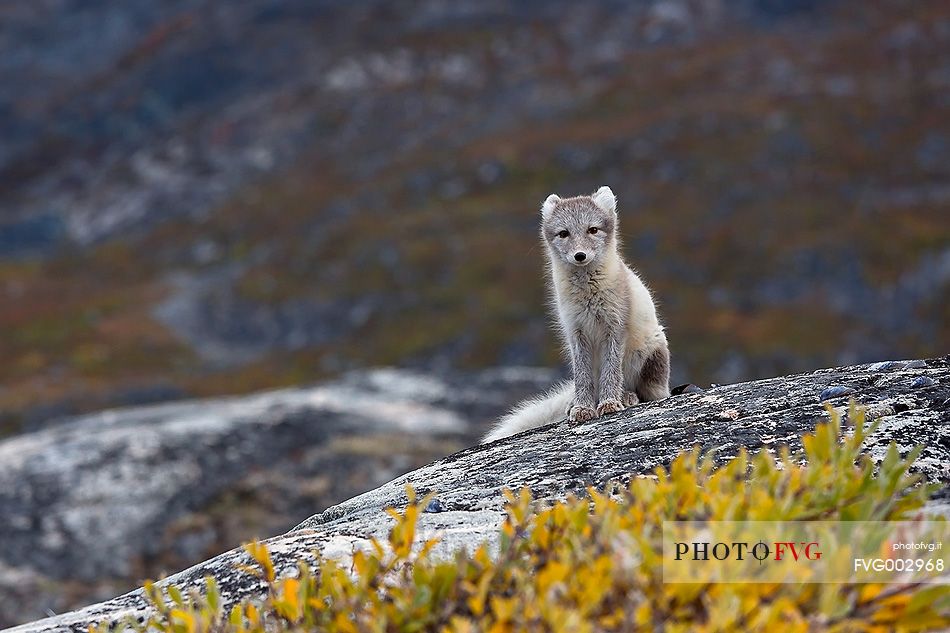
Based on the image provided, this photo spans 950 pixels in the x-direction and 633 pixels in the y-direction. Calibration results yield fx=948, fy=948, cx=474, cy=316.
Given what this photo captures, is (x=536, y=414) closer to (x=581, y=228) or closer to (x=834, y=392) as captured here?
(x=581, y=228)

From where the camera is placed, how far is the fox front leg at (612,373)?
408 inches

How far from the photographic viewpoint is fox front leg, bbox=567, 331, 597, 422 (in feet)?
33.0

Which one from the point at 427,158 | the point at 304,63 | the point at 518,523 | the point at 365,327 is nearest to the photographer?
the point at 518,523

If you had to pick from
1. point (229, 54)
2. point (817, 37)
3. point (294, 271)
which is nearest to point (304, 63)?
point (229, 54)

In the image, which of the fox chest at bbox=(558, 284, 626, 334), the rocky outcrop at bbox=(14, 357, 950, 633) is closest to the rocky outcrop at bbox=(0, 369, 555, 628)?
the fox chest at bbox=(558, 284, 626, 334)

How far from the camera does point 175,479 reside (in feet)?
51.9

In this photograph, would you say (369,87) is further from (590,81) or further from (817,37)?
(817,37)

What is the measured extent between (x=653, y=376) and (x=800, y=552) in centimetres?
743

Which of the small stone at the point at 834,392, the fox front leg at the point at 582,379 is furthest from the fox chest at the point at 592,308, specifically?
the small stone at the point at 834,392

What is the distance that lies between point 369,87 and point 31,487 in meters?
93.6

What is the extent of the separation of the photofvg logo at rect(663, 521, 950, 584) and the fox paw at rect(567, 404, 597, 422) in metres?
5.43

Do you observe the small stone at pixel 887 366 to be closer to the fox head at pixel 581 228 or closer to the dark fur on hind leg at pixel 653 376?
the dark fur on hind leg at pixel 653 376

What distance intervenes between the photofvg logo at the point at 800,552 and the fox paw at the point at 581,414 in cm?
543

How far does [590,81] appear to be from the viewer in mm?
95812
